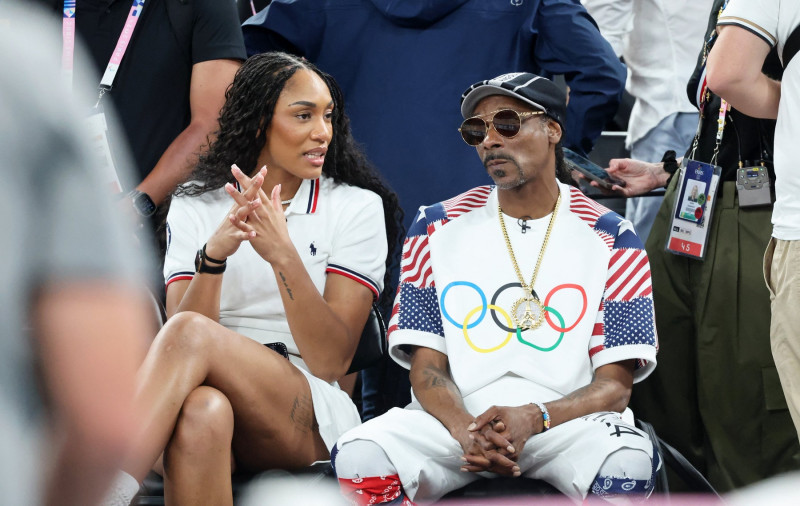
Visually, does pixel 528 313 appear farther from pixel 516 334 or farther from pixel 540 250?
pixel 540 250

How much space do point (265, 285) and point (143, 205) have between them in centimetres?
56

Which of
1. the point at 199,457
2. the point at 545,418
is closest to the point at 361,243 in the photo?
the point at 545,418

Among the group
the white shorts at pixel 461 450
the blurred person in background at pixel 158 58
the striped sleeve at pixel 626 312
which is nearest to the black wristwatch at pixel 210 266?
the white shorts at pixel 461 450

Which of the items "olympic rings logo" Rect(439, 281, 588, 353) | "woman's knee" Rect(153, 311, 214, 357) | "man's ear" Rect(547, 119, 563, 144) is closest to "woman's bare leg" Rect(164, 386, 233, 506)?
"woman's knee" Rect(153, 311, 214, 357)

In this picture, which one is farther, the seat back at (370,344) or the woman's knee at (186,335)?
the seat back at (370,344)

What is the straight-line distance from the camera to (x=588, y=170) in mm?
3500

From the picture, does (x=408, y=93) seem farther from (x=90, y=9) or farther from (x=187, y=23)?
(x=90, y=9)

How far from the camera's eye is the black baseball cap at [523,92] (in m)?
3.11

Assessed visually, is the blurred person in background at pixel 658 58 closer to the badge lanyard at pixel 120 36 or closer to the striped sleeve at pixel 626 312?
the striped sleeve at pixel 626 312

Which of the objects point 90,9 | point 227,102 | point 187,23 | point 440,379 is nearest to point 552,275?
point 440,379

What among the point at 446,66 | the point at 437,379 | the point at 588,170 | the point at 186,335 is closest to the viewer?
the point at 186,335

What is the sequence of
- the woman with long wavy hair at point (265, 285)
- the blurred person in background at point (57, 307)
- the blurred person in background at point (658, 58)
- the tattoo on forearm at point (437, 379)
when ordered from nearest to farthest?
the blurred person in background at point (57, 307) → the woman with long wavy hair at point (265, 285) → the tattoo on forearm at point (437, 379) → the blurred person in background at point (658, 58)

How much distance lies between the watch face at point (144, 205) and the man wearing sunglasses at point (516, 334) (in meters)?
0.87

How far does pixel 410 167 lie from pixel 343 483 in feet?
4.50
